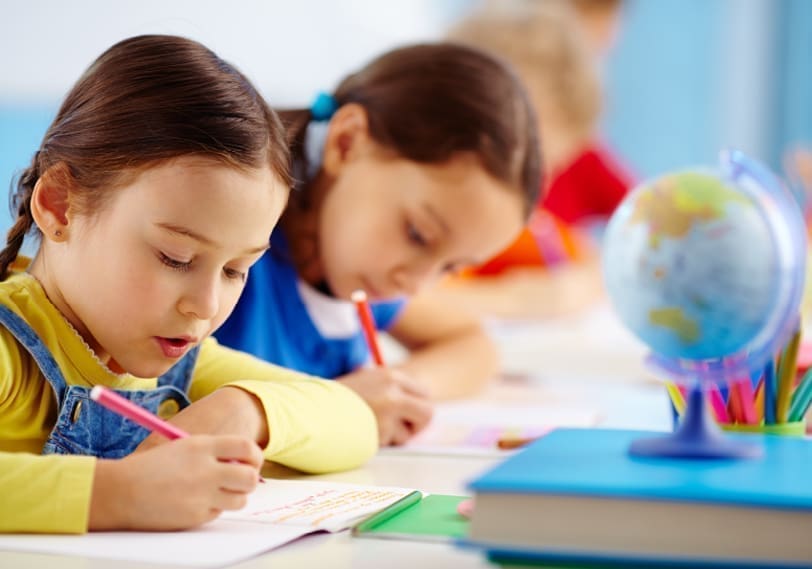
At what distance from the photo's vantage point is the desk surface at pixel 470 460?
58 centimetres

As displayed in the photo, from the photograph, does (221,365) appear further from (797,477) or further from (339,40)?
(339,40)

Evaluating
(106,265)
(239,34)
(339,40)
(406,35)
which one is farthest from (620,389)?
(406,35)

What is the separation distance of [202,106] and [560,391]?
2.78 ft

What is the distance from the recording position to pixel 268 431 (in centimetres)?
79

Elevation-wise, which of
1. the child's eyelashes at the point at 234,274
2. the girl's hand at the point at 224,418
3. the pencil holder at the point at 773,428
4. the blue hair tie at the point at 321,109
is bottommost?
the girl's hand at the point at 224,418

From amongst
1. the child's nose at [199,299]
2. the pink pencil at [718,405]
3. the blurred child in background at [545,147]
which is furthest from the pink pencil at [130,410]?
the blurred child in background at [545,147]

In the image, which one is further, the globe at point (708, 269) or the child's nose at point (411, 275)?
the child's nose at point (411, 275)

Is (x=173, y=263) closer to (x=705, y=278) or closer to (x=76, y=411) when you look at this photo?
(x=76, y=411)

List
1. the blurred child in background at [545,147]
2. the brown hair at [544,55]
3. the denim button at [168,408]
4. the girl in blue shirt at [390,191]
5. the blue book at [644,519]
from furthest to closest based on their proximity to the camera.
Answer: the brown hair at [544,55] < the blurred child in background at [545,147] < the girl in blue shirt at [390,191] < the denim button at [168,408] < the blue book at [644,519]

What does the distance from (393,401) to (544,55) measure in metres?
1.55

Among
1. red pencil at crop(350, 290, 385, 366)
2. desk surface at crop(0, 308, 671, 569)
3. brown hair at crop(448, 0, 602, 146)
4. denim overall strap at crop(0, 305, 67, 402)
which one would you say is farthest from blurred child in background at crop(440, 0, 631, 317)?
denim overall strap at crop(0, 305, 67, 402)

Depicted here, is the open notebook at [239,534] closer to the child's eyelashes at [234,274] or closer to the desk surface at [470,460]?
the desk surface at [470,460]

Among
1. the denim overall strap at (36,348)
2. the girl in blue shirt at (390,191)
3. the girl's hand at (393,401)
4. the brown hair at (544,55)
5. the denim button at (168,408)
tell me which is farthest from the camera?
the brown hair at (544,55)

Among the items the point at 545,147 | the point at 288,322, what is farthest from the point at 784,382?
the point at 545,147
